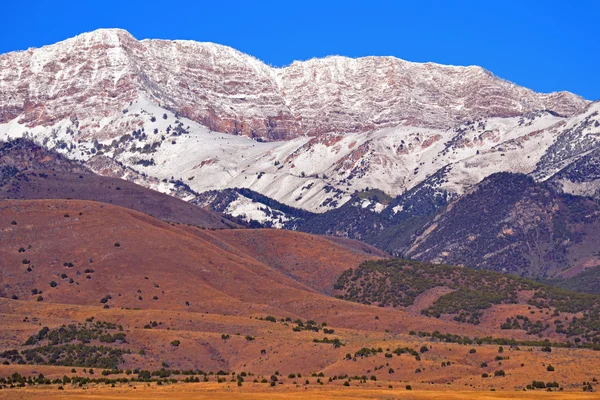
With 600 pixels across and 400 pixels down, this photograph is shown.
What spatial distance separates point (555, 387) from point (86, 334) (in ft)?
199

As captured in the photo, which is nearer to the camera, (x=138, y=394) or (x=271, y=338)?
(x=138, y=394)

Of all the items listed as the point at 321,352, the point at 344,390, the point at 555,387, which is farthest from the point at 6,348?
the point at 555,387

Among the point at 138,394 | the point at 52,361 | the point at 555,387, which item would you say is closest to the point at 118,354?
the point at 52,361

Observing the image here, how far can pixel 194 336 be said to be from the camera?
6722 inches

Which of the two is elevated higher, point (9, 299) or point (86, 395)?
point (9, 299)

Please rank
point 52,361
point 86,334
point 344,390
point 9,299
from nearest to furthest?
point 344,390 → point 52,361 → point 86,334 → point 9,299

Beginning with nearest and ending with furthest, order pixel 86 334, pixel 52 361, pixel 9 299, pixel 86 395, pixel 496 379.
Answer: pixel 86 395 → pixel 496 379 → pixel 52 361 → pixel 86 334 → pixel 9 299

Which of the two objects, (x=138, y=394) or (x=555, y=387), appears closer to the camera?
(x=138, y=394)

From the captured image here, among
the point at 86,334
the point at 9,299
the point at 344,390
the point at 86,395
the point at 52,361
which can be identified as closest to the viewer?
the point at 86,395

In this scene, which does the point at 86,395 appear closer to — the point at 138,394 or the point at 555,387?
the point at 138,394

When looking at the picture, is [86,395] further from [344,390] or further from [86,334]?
[86,334]

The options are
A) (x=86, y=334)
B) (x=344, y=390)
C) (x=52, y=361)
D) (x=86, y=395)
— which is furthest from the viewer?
(x=86, y=334)

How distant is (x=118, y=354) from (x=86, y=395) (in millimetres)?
40970

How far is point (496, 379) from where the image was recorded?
14200cm
